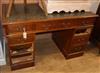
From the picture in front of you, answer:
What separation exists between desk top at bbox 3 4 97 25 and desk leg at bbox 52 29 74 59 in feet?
0.84

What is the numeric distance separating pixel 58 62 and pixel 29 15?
2.71 feet

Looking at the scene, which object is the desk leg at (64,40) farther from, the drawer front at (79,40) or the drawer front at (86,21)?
the drawer front at (86,21)

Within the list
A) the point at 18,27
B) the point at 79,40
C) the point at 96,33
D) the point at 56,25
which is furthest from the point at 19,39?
the point at 96,33

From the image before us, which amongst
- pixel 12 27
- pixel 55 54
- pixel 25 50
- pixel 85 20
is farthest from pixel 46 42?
pixel 12 27

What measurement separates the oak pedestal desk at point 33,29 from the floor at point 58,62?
97 mm

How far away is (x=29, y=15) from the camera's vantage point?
1521 mm

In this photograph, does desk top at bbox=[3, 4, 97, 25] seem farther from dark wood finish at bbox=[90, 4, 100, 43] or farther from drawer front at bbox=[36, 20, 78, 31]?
dark wood finish at bbox=[90, 4, 100, 43]

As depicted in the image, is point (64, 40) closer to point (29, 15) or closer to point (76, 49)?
point (76, 49)

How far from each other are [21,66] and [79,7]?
1.11 meters

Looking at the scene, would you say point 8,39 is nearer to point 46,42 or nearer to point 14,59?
point 14,59

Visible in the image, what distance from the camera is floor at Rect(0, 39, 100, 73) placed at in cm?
175

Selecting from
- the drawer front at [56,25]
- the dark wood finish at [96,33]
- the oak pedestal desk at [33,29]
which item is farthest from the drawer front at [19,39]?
the dark wood finish at [96,33]

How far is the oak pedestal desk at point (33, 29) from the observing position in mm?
1410

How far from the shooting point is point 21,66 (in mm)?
1708
